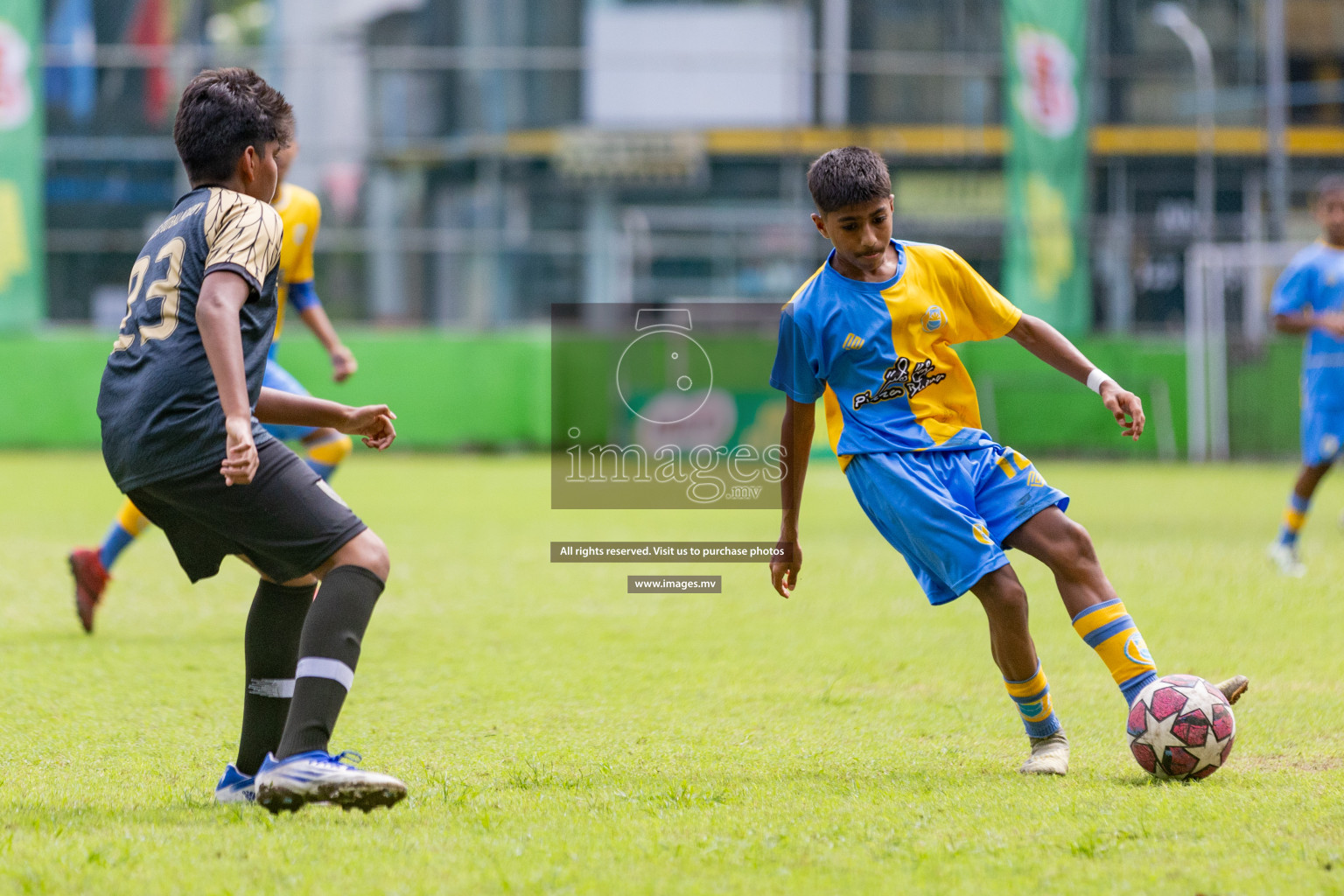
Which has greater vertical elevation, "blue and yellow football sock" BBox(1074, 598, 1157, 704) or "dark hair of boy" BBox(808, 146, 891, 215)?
"dark hair of boy" BBox(808, 146, 891, 215)

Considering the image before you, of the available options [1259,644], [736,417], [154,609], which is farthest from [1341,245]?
[736,417]

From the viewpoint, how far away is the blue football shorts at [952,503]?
13.4 feet

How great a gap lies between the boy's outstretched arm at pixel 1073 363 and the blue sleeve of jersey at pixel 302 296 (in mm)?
3811

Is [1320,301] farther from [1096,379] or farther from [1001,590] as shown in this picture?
[1001,590]

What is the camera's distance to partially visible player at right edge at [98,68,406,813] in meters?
3.45

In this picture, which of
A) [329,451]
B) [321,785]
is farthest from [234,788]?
[329,451]

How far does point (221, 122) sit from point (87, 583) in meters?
3.75

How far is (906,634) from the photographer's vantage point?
6.82m

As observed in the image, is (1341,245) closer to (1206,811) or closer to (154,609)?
(1206,811)

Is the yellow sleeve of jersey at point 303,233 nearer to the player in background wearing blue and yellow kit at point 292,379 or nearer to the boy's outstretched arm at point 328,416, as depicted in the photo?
the player in background wearing blue and yellow kit at point 292,379

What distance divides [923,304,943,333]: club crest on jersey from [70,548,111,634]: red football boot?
13.6 ft

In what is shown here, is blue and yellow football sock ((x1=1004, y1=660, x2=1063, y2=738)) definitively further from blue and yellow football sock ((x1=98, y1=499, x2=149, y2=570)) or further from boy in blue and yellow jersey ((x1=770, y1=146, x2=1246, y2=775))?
blue and yellow football sock ((x1=98, y1=499, x2=149, y2=570))

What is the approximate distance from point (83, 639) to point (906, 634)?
3.59 m

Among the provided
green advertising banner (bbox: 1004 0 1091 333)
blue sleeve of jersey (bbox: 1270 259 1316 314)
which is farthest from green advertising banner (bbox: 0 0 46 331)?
blue sleeve of jersey (bbox: 1270 259 1316 314)
